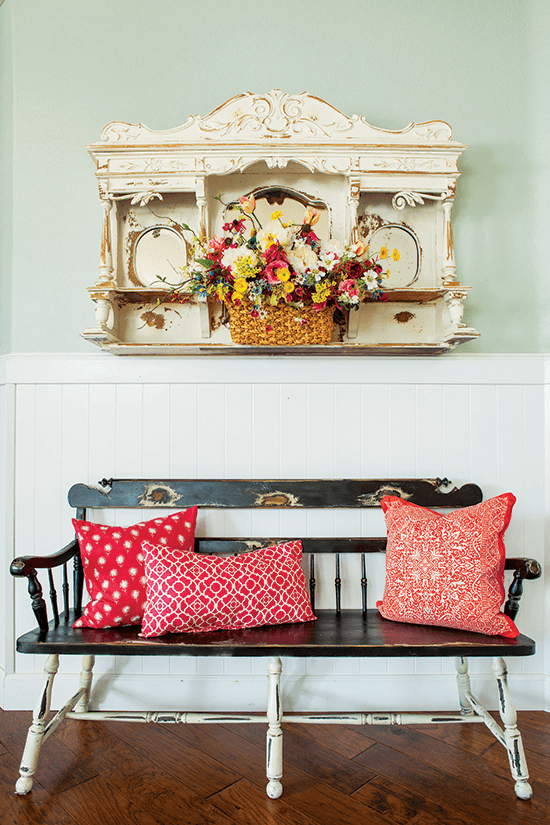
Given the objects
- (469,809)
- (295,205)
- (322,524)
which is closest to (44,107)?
(295,205)

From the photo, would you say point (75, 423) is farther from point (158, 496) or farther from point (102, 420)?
point (158, 496)

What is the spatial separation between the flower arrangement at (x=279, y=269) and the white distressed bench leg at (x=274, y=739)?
3.97ft

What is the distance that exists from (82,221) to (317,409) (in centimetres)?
128

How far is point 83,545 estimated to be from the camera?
186cm

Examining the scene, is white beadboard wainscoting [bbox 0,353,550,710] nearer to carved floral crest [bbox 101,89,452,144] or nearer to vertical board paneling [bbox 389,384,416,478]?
vertical board paneling [bbox 389,384,416,478]

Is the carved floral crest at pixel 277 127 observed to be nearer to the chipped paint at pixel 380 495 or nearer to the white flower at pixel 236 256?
the white flower at pixel 236 256

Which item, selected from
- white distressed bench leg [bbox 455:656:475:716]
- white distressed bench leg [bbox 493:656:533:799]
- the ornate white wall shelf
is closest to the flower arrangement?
the ornate white wall shelf

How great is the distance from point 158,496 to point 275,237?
3.64 feet

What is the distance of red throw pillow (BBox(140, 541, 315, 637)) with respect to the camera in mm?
1714

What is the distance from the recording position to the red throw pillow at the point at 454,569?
1.69 meters

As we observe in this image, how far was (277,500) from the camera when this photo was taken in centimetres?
209

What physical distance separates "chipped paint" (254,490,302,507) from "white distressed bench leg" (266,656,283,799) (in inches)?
23.7

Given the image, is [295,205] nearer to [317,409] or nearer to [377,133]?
[377,133]

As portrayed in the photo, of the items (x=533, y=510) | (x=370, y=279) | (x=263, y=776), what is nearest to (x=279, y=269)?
(x=370, y=279)
